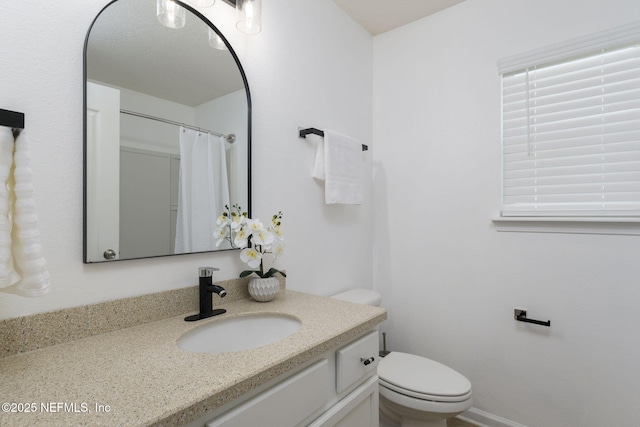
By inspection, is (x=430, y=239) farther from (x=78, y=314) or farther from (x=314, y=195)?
(x=78, y=314)

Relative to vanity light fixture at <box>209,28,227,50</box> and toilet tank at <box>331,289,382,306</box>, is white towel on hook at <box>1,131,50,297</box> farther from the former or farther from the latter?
toilet tank at <box>331,289,382,306</box>

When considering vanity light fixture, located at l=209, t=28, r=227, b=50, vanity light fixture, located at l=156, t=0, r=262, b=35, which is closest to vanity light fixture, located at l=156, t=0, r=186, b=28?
vanity light fixture, located at l=156, t=0, r=262, b=35

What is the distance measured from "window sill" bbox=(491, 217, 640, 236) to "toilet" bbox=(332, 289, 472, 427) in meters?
0.81

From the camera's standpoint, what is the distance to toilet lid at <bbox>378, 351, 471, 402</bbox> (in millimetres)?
1347

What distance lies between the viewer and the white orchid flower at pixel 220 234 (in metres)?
1.21

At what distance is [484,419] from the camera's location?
171 cm

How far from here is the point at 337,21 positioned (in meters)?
1.86

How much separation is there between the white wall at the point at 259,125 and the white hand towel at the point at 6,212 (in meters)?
0.19

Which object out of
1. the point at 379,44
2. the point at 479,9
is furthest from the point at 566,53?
the point at 379,44

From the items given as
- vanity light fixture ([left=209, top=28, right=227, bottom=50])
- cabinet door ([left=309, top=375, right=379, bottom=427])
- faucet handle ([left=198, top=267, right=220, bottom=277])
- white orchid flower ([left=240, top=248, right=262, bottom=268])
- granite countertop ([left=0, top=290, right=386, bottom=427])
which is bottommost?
cabinet door ([left=309, top=375, right=379, bottom=427])

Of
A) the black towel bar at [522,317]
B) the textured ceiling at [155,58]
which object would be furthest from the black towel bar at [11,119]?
the black towel bar at [522,317]

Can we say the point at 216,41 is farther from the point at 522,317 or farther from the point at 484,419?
the point at 484,419

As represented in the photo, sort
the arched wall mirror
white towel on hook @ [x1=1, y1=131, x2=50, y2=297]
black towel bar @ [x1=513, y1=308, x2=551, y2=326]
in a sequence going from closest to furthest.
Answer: white towel on hook @ [x1=1, y1=131, x2=50, y2=297] → the arched wall mirror → black towel bar @ [x1=513, y1=308, x2=551, y2=326]

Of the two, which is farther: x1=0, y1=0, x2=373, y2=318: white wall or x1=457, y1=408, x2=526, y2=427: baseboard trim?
x1=457, y1=408, x2=526, y2=427: baseboard trim
